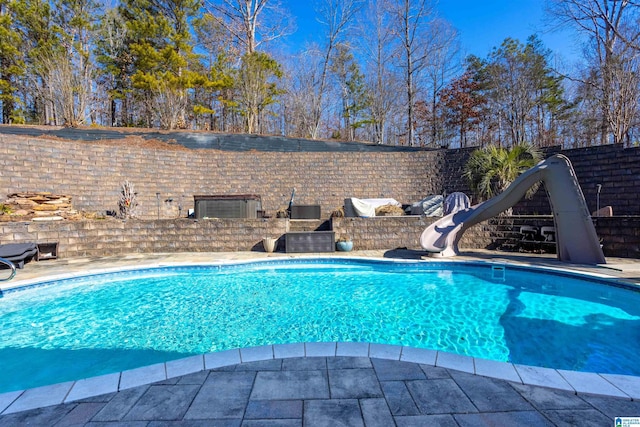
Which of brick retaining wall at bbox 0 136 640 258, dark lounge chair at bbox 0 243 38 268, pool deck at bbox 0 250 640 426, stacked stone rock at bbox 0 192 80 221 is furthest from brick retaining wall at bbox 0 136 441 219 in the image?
pool deck at bbox 0 250 640 426

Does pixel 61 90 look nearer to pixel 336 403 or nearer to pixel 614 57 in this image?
pixel 336 403

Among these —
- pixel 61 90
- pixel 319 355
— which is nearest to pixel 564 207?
pixel 319 355

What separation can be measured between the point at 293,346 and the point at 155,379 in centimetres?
100

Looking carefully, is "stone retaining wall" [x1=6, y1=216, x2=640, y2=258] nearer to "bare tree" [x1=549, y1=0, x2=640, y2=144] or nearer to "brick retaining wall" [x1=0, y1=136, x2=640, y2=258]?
"brick retaining wall" [x1=0, y1=136, x2=640, y2=258]

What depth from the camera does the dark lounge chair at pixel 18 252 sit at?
5547mm

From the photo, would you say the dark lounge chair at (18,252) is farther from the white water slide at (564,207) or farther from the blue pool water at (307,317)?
the white water slide at (564,207)

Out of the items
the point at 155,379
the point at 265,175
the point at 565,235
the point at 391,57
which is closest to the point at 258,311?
the point at 155,379

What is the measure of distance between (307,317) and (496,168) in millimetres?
8244

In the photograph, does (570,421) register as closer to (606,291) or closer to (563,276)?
(606,291)

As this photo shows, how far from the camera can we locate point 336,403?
64.4 inches

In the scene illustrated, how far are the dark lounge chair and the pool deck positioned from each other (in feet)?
18.3

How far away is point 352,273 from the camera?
6480 millimetres

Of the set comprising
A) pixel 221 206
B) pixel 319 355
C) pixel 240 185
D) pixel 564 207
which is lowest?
pixel 319 355

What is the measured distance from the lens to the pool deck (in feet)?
4.97
